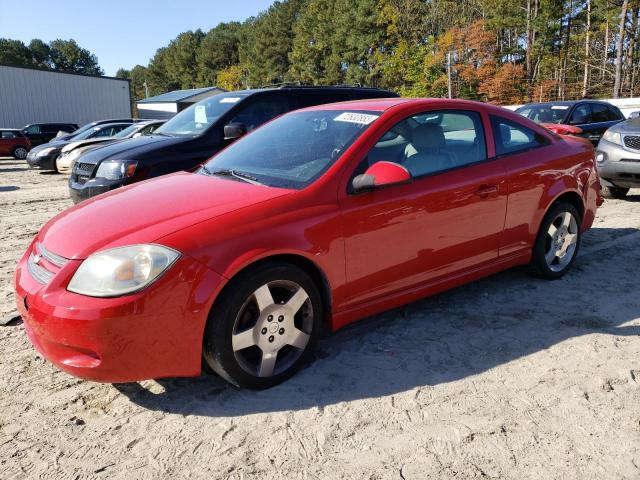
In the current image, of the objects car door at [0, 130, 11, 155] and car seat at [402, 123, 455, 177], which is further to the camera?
car door at [0, 130, 11, 155]

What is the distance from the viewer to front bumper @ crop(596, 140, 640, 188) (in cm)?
774

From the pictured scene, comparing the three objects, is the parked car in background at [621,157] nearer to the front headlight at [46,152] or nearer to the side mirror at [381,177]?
the side mirror at [381,177]

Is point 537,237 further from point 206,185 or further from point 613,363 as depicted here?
point 206,185

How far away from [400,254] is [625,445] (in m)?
1.56

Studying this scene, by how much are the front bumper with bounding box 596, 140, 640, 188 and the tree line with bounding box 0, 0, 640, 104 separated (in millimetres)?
34012

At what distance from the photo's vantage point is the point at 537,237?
4.41 meters

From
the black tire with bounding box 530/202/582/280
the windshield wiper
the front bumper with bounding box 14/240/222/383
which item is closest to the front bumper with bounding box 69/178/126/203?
the windshield wiper

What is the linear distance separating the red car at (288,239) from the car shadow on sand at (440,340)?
19 centimetres

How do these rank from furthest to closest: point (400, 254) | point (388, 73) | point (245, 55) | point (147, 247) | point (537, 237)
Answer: point (245, 55) → point (388, 73) → point (537, 237) → point (400, 254) → point (147, 247)

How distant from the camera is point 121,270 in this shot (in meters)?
2.55

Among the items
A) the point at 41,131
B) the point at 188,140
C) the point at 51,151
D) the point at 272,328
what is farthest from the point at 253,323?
the point at 41,131

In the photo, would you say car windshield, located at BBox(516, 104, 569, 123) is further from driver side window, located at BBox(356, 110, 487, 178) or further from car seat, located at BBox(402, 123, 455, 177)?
car seat, located at BBox(402, 123, 455, 177)

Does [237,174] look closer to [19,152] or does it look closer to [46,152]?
[46,152]

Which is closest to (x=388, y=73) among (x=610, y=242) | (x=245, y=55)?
(x=245, y=55)
